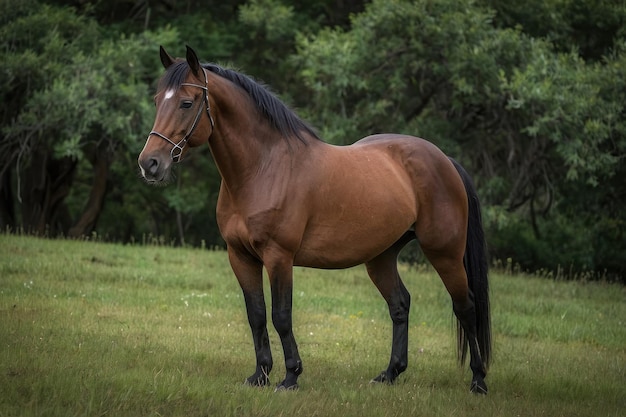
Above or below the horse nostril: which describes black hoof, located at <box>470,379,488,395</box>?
below

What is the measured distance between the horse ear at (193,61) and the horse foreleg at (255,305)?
1.45 meters

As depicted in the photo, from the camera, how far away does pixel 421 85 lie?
18.5 meters

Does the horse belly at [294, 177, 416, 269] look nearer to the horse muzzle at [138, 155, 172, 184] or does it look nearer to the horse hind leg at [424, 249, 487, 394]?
the horse hind leg at [424, 249, 487, 394]

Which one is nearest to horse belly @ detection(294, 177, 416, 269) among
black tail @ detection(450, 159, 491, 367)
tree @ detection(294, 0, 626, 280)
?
black tail @ detection(450, 159, 491, 367)

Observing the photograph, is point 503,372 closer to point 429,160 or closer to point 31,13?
point 429,160

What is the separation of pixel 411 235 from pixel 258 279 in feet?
5.34

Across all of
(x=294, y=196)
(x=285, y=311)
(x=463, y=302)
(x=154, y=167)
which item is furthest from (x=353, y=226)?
(x=154, y=167)

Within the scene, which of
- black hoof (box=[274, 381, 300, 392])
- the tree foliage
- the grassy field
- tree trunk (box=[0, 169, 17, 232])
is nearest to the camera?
the grassy field

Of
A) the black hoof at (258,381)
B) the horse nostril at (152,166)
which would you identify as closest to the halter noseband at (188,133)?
the horse nostril at (152,166)

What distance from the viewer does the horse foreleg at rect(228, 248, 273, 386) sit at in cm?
646

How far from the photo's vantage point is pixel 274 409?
5.54m

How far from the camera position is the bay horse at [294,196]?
6.11 m

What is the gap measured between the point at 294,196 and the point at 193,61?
1292 mm

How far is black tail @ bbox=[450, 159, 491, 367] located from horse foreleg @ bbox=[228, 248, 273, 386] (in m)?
2.01
